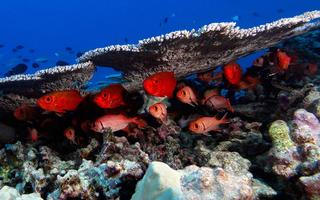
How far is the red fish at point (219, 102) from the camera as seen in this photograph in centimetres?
451

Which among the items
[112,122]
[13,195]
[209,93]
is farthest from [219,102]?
[13,195]

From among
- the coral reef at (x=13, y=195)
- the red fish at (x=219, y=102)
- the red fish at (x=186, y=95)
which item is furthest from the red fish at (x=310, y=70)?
the coral reef at (x=13, y=195)

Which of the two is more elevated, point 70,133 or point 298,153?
point 70,133

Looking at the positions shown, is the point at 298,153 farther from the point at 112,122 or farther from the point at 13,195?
the point at 13,195

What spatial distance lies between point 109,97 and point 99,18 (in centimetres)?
11326

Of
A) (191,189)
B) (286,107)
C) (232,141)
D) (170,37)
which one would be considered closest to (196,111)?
(232,141)

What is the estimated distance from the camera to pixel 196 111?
5.02 meters

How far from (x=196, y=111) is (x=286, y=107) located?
4.04ft

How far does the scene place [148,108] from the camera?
15.0 feet

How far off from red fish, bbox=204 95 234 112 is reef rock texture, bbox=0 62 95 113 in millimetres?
1550

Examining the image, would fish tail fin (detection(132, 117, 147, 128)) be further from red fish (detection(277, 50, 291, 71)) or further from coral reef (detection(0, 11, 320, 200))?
red fish (detection(277, 50, 291, 71))

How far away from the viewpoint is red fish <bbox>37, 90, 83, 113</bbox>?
151 inches

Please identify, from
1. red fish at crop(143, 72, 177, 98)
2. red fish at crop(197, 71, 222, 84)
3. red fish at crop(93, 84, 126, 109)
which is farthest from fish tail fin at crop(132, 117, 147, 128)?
red fish at crop(197, 71, 222, 84)

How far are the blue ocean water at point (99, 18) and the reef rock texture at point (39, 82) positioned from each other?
8328 cm
